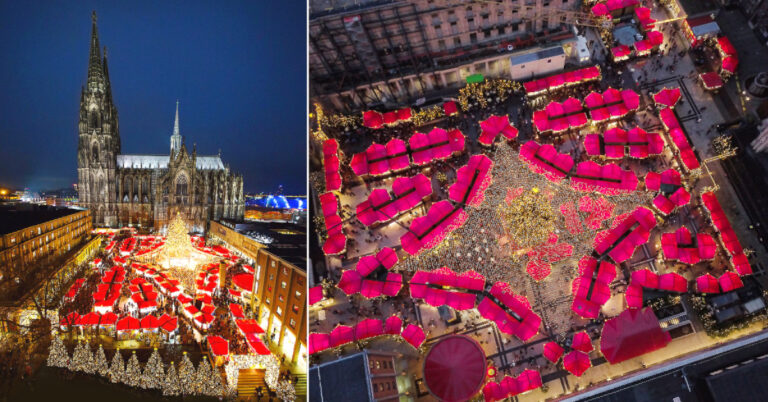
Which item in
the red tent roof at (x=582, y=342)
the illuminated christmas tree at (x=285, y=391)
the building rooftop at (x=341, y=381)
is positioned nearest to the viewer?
the building rooftop at (x=341, y=381)

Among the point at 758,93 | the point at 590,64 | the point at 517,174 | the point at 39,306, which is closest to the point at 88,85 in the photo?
the point at 39,306

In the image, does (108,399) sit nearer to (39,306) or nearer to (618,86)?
(39,306)

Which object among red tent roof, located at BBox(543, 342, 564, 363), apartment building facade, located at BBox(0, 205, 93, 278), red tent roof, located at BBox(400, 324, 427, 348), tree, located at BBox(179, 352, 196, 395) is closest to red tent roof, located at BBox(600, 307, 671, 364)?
red tent roof, located at BBox(543, 342, 564, 363)

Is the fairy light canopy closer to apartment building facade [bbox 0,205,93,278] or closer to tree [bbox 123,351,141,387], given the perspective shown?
apartment building facade [bbox 0,205,93,278]

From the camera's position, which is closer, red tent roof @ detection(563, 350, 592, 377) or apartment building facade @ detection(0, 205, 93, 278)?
apartment building facade @ detection(0, 205, 93, 278)

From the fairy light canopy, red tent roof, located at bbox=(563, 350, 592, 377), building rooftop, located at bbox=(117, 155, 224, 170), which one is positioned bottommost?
red tent roof, located at bbox=(563, 350, 592, 377)

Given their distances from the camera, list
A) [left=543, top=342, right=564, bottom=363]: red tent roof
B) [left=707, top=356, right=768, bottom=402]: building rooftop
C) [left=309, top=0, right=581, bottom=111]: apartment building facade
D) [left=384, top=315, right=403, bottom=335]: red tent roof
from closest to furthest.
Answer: [left=707, top=356, right=768, bottom=402]: building rooftop, [left=543, top=342, right=564, bottom=363]: red tent roof, [left=384, top=315, right=403, bottom=335]: red tent roof, [left=309, top=0, right=581, bottom=111]: apartment building facade

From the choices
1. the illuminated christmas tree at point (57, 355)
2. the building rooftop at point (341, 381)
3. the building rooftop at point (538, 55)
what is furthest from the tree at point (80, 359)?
the building rooftop at point (538, 55)

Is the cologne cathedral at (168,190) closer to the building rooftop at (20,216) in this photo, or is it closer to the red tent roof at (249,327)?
the building rooftop at (20,216)
